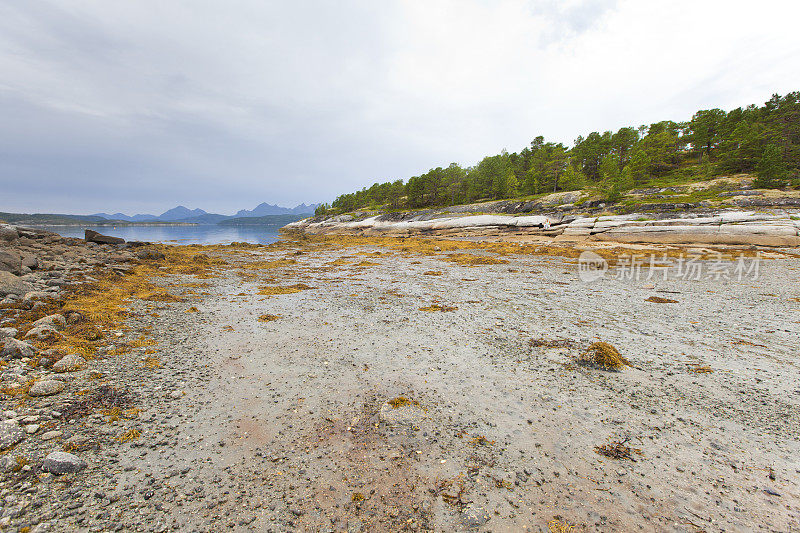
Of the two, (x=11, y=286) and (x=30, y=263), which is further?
(x=30, y=263)

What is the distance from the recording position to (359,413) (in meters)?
5.04

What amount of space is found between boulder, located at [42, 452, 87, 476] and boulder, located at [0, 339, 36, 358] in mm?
3836

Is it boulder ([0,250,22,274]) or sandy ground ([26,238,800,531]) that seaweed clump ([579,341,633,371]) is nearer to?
sandy ground ([26,238,800,531])

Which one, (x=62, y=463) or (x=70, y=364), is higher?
(x=70, y=364)

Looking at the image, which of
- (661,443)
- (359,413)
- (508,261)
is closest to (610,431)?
(661,443)

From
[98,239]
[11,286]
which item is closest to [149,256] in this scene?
[98,239]

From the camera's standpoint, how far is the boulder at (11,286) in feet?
28.7

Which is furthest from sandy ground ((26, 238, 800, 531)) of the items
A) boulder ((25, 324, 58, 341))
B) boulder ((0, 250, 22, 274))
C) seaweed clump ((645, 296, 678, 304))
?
boulder ((0, 250, 22, 274))

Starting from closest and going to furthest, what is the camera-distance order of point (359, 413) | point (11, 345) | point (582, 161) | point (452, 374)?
point (359, 413), point (11, 345), point (452, 374), point (582, 161)

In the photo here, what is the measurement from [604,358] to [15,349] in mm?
12693

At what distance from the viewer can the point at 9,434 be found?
381cm

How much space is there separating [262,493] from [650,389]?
724 cm

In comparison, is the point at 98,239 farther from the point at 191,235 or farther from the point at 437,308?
the point at 191,235

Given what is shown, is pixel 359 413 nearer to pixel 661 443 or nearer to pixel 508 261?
pixel 661 443
